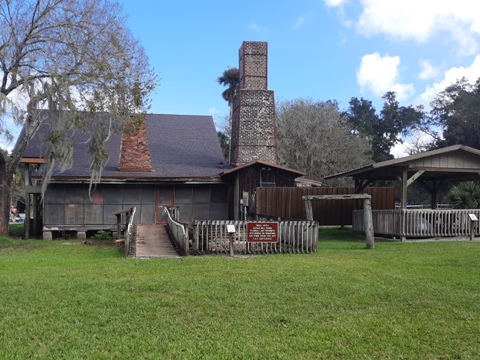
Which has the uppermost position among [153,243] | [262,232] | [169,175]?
[169,175]

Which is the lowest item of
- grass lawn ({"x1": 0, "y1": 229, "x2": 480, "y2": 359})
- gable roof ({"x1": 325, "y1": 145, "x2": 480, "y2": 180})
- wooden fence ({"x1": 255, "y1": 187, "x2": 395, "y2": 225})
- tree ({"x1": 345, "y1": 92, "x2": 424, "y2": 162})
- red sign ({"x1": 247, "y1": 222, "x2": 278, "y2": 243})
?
grass lawn ({"x1": 0, "y1": 229, "x2": 480, "y2": 359})

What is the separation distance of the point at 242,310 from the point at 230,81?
42147 mm

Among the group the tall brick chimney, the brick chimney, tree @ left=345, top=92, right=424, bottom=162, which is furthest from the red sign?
tree @ left=345, top=92, right=424, bottom=162

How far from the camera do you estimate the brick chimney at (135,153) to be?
22778 mm

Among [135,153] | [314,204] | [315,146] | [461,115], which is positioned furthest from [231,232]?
[461,115]

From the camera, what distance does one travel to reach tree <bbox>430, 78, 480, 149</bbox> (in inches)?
1855

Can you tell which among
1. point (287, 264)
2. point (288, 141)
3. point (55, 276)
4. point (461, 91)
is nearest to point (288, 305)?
point (287, 264)

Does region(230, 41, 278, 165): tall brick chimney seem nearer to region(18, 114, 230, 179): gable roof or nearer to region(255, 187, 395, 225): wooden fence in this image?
region(18, 114, 230, 179): gable roof

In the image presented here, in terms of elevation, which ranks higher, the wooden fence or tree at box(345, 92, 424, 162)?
tree at box(345, 92, 424, 162)

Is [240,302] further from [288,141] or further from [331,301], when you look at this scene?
[288,141]

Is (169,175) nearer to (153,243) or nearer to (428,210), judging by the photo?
(153,243)

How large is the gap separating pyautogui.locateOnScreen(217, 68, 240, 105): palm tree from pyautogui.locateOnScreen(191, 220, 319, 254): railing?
34.0 metres

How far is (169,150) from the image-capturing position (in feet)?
84.3

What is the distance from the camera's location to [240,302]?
23.3 ft
